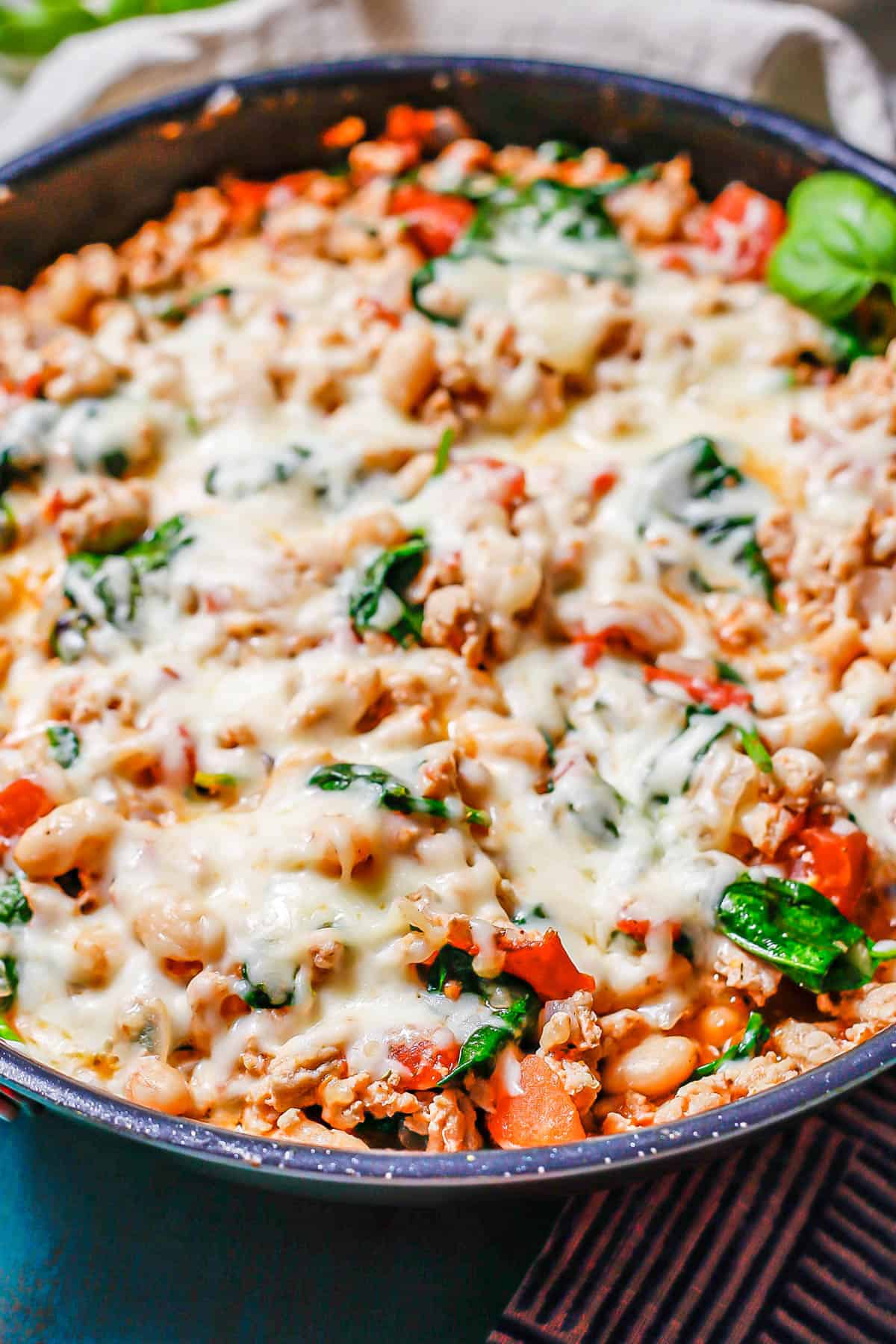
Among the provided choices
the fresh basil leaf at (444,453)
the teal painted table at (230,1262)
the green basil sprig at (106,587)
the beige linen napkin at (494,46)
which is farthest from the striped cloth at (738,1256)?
the beige linen napkin at (494,46)

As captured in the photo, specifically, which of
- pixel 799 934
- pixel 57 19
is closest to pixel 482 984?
pixel 799 934

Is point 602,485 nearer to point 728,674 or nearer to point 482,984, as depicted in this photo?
point 728,674

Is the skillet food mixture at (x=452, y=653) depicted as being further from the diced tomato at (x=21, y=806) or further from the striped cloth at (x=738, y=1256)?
the striped cloth at (x=738, y=1256)

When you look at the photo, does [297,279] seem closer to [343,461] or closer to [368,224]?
[368,224]

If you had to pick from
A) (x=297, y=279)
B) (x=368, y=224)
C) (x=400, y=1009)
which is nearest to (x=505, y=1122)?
(x=400, y=1009)

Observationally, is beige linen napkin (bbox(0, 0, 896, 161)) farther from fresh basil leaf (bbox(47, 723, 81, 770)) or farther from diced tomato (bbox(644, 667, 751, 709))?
fresh basil leaf (bbox(47, 723, 81, 770))

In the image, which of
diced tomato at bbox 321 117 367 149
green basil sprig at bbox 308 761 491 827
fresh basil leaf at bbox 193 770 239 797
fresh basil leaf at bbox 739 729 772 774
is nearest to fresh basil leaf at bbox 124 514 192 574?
fresh basil leaf at bbox 193 770 239 797
